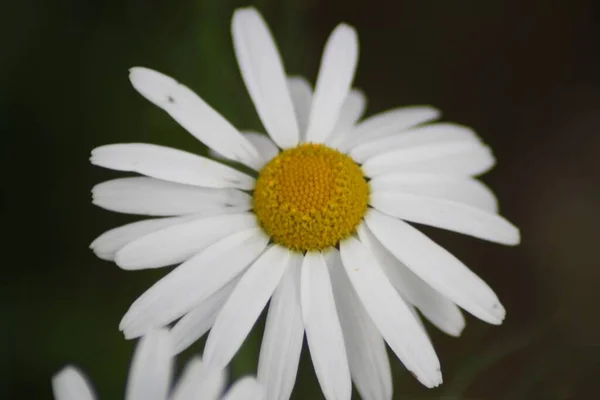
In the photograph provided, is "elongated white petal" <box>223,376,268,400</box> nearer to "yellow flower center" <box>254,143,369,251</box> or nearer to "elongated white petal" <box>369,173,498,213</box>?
"yellow flower center" <box>254,143,369,251</box>

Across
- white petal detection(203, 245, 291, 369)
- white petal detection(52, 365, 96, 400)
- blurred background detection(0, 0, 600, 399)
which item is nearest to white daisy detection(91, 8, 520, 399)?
white petal detection(203, 245, 291, 369)

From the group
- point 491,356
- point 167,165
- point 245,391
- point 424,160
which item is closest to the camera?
point 245,391

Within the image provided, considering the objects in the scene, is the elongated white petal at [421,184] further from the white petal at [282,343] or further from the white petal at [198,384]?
the white petal at [198,384]

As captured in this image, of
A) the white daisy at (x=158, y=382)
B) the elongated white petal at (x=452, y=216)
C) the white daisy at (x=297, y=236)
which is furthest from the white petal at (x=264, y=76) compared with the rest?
the white daisy at (x=158, y=382)

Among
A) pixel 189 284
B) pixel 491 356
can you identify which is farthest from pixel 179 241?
pixel 491 356

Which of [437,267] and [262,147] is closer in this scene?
[437,267]

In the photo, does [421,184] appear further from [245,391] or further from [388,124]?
[245,391]

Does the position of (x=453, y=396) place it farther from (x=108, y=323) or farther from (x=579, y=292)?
(x=108, y=323)

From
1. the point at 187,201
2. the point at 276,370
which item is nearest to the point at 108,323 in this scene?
the point at 187,201
